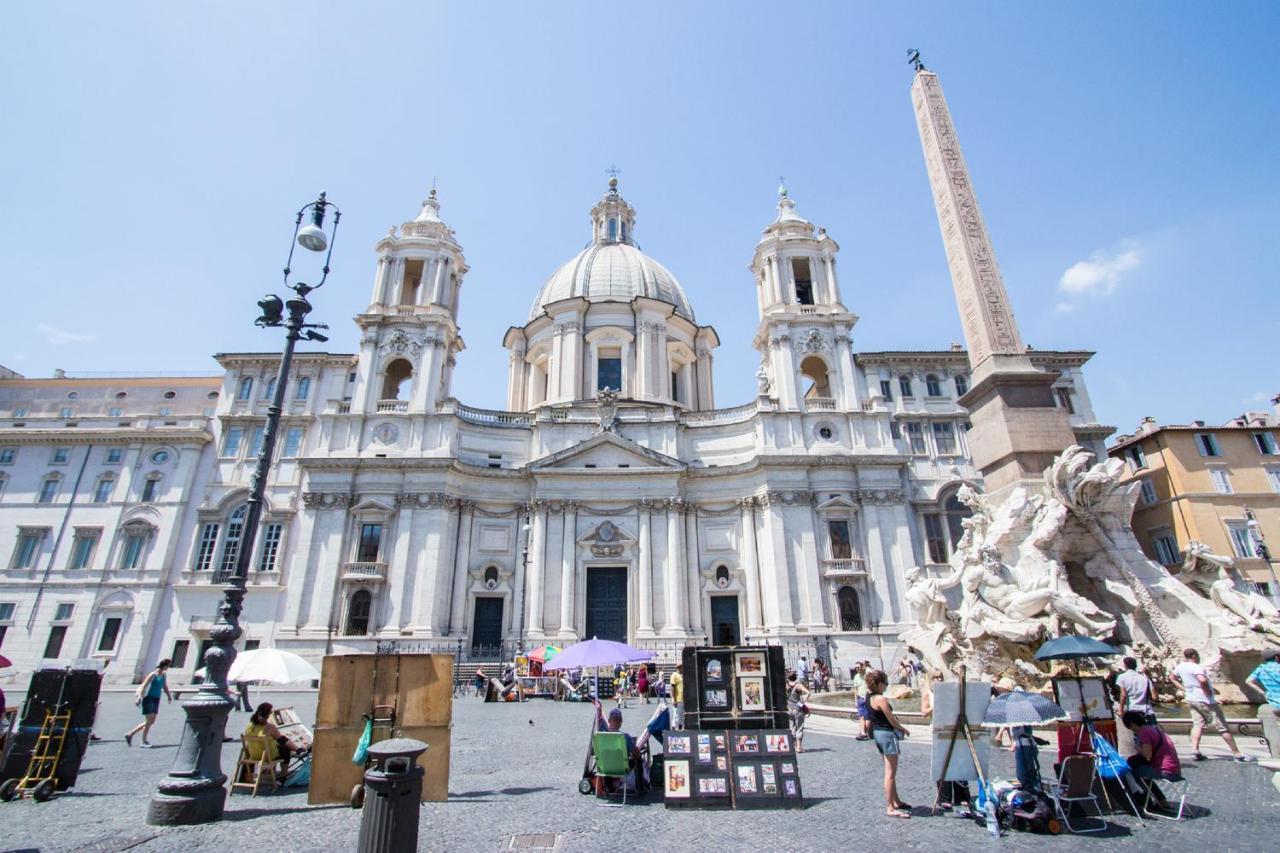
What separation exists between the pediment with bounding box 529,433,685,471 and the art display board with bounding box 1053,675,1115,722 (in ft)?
77.3

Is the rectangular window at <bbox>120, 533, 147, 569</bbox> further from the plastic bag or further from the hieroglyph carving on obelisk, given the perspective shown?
the hieroglyph carving on obelisk

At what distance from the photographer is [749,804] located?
7.23 meters

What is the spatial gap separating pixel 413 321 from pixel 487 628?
15.9m

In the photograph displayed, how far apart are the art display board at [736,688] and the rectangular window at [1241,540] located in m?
27.9

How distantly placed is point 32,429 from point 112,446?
393 centimetres

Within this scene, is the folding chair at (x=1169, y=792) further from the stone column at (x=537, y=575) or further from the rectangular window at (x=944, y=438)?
the rectangular window at (x=944, y=438)

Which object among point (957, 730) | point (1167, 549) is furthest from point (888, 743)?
point (1167, 549)

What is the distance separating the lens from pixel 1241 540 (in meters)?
26.0

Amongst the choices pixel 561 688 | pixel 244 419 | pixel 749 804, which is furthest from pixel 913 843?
pixel 244 419

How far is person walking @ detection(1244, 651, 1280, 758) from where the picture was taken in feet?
26.5

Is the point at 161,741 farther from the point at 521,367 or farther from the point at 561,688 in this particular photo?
the point at 521,367

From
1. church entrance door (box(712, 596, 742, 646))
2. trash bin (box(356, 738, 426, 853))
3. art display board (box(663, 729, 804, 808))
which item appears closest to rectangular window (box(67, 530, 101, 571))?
church entrance door (box(712, 596, 742, 646))

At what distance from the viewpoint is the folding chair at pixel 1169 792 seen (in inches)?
254

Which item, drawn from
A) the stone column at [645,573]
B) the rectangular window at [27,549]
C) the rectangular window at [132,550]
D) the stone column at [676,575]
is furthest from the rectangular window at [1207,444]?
the rectangular window at [27,549]
